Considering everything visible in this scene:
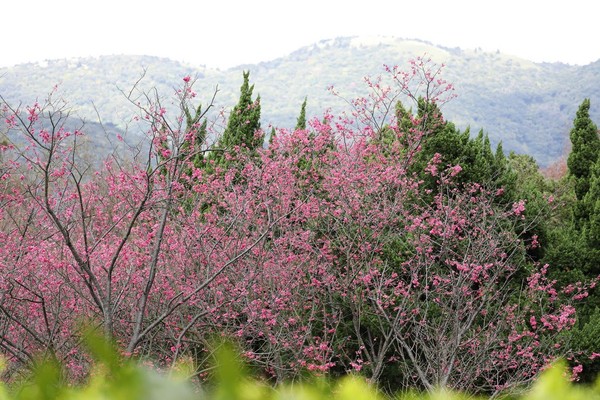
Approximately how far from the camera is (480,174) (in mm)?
9195

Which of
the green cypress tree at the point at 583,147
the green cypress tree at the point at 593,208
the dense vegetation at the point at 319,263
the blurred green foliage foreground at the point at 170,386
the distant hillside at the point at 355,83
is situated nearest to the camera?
the blurred green foliage foreground at the point at 170,386

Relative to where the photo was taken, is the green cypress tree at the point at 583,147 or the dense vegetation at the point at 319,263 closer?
the dense vegetation at the point at 319,263

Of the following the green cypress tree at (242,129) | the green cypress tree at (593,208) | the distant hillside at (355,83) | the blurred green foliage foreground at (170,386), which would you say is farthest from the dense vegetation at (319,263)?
the distant hillside at (355,83)

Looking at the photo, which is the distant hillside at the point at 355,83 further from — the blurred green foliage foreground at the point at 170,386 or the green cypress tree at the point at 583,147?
the blurred green foliage foreground at the point at 170,386

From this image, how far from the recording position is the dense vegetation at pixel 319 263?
248 inches

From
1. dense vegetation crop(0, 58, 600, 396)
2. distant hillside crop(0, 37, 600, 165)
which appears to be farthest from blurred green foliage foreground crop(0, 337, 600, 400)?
distant hillside crop(0, 37, 600, 165)

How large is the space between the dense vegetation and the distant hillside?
47.1 m

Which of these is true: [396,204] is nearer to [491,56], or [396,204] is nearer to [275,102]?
[275,102]

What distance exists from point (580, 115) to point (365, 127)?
4714mm

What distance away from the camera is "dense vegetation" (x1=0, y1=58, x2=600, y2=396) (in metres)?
6.31

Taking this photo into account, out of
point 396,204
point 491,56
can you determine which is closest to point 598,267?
point 396,204

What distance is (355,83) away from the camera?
6169 cm

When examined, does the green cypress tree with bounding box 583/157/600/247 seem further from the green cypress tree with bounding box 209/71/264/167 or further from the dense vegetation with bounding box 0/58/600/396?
the green cypress tree with bounding box 209/71/264/167

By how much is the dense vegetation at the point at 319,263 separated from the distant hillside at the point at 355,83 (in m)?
47.1
